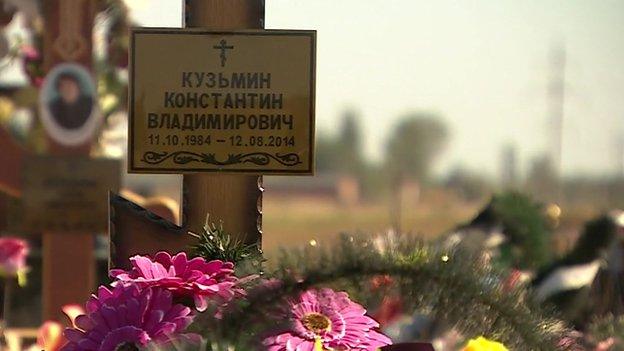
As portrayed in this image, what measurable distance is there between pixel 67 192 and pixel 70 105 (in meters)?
0.32

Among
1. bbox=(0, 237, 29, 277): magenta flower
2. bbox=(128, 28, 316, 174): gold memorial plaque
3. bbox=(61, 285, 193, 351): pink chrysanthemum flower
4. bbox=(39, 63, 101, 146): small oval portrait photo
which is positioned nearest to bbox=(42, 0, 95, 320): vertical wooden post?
bbox=(39, 63, 101, 146): small oval portrait photo

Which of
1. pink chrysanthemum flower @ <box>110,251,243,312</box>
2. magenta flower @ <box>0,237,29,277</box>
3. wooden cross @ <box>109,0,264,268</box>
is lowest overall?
magenta flower @ <box>0,237,29,277</box>

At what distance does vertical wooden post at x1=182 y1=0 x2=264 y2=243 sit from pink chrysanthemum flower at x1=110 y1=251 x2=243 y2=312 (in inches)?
13.3

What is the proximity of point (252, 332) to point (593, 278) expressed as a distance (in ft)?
5.64

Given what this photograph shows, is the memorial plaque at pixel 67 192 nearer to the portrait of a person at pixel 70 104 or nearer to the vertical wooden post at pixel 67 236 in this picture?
the vertical wooden post at pixel 67 236

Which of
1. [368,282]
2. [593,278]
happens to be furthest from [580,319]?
[368,282]

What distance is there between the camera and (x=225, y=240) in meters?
1.03

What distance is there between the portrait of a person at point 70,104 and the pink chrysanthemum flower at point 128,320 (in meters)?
3.29

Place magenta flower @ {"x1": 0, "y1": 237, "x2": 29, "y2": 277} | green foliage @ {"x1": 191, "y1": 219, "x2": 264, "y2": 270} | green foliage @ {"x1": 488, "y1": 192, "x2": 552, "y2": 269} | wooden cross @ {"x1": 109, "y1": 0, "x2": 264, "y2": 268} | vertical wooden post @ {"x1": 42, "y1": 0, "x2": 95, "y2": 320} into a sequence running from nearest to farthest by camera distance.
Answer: green foliage @ {"x1": 191, "y1": 219, "x2": 264, "y2": 270} < wooden cross @ {"x1": 109, "y1": 0, "x2": 264, "y2": 268} < magenta flower @ {"x1": 0, "y1": 237, "x2": 29, "y2": 277} < green foliage @ {"x1": 488, "y1": 192, "x2": 552, "y2": 269} < vertical wooden post @ {"x1": 42, "y1": 0, "x2": 95, "y2": 320}

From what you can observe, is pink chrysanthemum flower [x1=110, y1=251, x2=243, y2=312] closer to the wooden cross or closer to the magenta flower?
the wooden cross

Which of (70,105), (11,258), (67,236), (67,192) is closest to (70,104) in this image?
(70,105)

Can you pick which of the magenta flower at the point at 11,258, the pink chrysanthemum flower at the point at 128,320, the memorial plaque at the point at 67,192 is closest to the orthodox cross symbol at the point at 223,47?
the pink chrysanthemum flower at the point at 128,320

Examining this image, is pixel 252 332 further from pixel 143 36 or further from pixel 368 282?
pixel 143 36

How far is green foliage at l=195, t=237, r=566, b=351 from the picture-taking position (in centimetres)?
75
